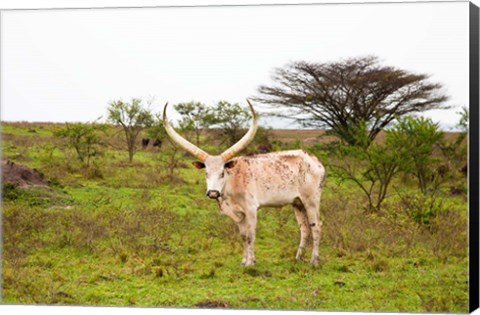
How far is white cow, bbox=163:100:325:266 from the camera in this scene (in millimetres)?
8930

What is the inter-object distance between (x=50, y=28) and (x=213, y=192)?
3.04m

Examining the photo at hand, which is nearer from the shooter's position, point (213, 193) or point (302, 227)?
point (213, 193)

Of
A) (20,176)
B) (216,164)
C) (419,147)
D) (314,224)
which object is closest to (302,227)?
(314,224)

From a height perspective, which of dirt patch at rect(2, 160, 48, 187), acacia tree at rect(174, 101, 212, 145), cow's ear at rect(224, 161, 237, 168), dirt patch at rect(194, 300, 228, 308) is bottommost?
dirt patch at rect(194, 300, 228, 308)

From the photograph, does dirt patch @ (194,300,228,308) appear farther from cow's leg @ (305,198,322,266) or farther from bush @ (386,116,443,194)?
bush @ (386,116,443,194)

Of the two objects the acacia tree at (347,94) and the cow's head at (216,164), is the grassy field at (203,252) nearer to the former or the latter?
the cow's head at (216,164)

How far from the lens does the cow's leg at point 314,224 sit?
9344mm

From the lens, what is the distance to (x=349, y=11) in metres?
10.0

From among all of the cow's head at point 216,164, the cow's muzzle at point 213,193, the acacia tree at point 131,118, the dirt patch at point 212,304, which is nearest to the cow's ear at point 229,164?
the cow's head at point 216,164

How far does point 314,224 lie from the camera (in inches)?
371

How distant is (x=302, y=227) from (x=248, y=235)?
73cm

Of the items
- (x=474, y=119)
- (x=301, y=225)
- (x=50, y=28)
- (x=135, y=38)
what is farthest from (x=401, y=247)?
(x=50, y=28)

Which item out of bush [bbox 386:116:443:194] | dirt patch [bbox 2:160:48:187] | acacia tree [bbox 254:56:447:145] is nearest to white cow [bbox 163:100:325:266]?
bush [bbox 386:116:443:194]

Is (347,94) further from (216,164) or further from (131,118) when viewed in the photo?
(216,164)
